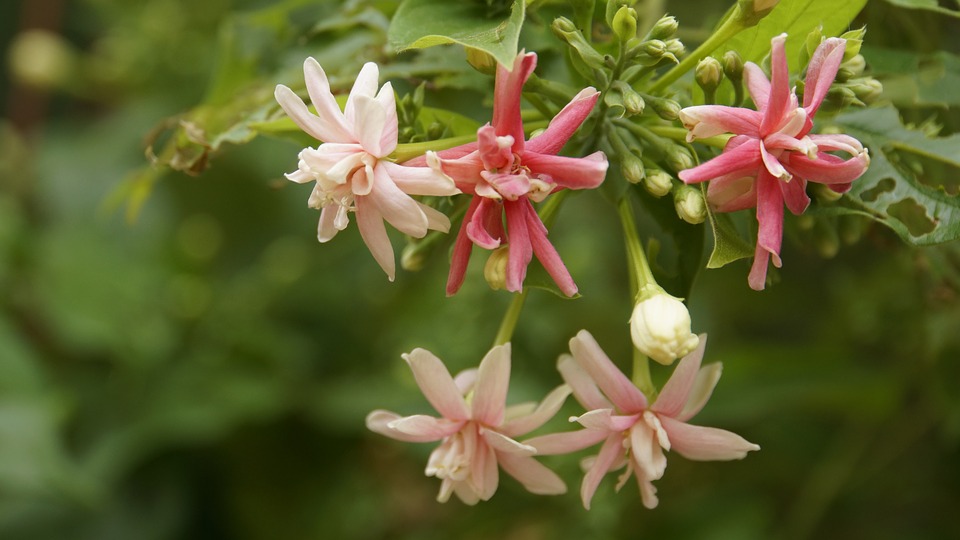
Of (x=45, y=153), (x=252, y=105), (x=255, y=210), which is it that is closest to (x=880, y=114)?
(x=252, y=105)

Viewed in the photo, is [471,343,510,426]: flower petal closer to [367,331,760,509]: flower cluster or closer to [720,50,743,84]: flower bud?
[367,331,760,509]: flower cluster

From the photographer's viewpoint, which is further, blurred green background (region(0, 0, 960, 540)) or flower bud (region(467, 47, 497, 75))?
blurred green background (region(0, 0, 960, 540))

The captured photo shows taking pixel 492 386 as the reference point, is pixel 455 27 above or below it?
above

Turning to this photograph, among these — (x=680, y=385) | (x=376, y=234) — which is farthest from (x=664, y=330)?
(x=376, y=234)

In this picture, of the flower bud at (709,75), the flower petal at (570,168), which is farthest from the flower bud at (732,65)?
the flower petal at (570,168)

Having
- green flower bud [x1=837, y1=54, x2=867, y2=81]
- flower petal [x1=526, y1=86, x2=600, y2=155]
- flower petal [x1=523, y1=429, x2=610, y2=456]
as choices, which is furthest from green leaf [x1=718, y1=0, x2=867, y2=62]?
flower petal [x1=523, y1=429, x2=610, y2=456]

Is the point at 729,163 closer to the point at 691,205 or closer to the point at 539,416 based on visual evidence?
the point at 691,205
